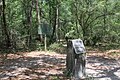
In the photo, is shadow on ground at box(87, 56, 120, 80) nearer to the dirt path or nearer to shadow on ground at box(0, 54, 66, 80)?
the dirt path

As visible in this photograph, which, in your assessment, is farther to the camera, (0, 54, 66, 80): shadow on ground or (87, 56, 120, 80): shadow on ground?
(87, 56, 120, 80): shadow on ground

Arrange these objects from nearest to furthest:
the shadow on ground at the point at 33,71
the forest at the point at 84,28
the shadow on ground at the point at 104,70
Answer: the shadow on ground at the point at 33,71 → the shadow on ground at the point at 104,70 → the forest at the point at 84,28

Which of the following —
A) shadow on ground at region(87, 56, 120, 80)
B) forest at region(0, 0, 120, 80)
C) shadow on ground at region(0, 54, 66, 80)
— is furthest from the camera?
forest at region(0, 0, 120, 80)

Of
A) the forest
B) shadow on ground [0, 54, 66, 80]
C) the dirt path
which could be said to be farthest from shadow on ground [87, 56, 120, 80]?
the forest

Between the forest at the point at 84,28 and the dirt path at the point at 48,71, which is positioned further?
the forest at the point at 84,28

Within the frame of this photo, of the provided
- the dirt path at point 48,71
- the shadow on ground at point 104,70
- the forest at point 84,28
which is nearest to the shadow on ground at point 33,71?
the dirt path at point 48,71

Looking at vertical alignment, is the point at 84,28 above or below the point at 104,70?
above

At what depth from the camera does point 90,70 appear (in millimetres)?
8203

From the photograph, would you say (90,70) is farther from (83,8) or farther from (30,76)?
(83,8)

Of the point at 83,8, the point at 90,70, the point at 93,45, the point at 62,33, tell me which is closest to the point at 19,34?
the point at 83,8

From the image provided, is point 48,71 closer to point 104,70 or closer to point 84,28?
point 104,70

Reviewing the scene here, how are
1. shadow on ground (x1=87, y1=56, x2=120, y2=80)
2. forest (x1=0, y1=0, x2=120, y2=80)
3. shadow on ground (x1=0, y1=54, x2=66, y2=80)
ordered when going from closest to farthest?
shadow on ground (x1=0, y1=54, x2=66, y2=80) < shadow on ground (x1=87, y1=56, x2=120, y2=80) < forest (x1=0, y1=0, x2=120, y2=80)

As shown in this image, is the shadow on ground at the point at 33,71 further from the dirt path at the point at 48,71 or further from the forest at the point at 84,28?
the forest at the point at 84,28

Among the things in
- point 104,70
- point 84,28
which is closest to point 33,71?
point 104,70
